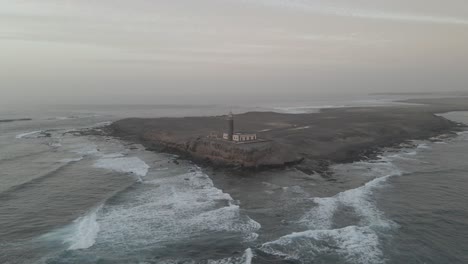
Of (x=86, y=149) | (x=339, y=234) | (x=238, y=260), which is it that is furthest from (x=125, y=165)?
(x=339, y=234)

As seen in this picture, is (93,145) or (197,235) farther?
(93,145)

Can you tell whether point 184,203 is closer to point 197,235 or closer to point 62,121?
point 197,235

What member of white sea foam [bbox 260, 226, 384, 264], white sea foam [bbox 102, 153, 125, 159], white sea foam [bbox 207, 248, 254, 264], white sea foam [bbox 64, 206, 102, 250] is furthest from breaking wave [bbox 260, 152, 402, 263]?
white sea foam [bbox 102, 153, 125, 159]

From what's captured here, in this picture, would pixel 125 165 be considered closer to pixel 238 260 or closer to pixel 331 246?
pixel 238 260

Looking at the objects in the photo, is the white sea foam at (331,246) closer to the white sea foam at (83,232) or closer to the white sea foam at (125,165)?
the white sea foam at (83,232)

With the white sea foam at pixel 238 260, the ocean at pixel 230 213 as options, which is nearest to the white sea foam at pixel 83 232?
the ocean at pixel 230 213

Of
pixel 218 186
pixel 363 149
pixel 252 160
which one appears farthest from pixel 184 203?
pixel 363 149
